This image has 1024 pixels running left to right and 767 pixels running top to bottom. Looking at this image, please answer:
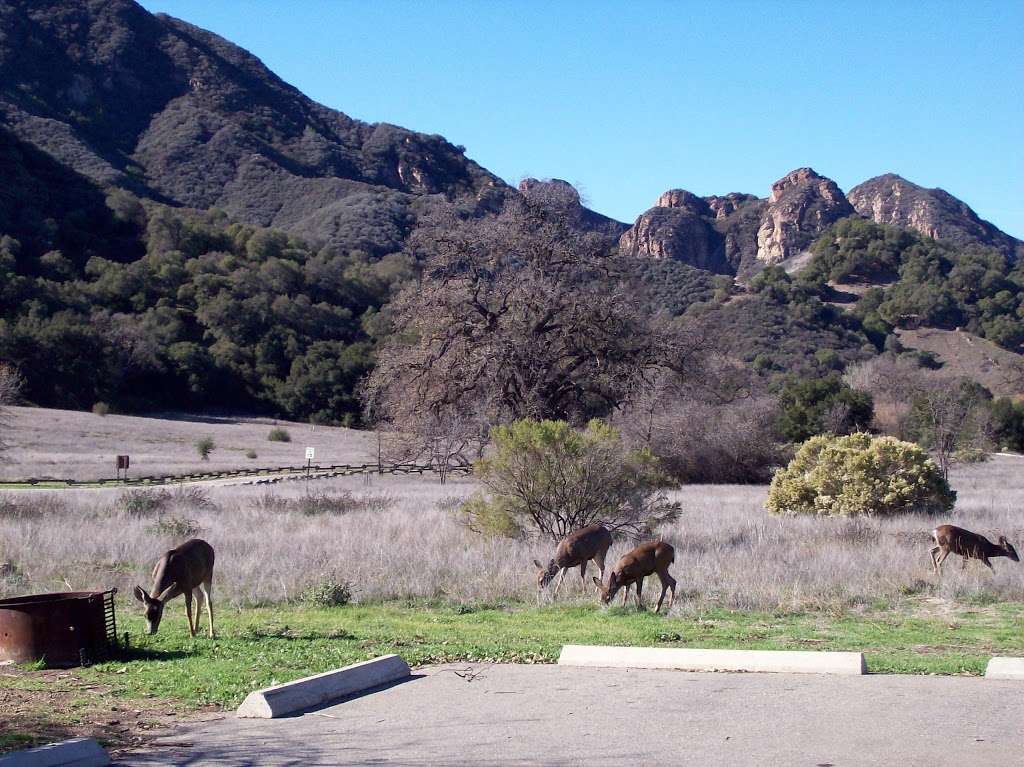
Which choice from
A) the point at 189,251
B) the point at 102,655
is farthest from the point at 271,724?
the point at 189,251

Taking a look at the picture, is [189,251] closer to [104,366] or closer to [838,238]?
[104,366]

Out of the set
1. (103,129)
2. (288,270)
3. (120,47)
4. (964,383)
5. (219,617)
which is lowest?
(219,617)

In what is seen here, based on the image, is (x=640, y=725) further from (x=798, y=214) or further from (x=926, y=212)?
(x=926, y=212)

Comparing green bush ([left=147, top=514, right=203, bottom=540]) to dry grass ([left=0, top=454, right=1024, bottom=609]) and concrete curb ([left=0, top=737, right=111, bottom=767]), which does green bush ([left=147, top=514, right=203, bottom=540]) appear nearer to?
dry grass ([left=0, top=454, right=1024, bottom=609])

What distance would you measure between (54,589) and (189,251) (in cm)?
8014

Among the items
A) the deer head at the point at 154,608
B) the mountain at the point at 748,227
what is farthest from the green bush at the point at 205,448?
the mountain at the point at 748,227

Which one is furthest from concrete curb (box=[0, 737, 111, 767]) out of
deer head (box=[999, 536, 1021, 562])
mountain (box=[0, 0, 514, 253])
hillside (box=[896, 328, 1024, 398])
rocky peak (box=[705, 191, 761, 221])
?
rocky peak (box=[705, 191, 761, 221])

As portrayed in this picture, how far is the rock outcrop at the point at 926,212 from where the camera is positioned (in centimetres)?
13100

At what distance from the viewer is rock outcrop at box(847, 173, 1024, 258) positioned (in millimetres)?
131000

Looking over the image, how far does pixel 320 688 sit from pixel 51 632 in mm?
2847

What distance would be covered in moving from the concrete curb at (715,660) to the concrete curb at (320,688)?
1534 millimetres

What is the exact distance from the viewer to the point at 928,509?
2398cm

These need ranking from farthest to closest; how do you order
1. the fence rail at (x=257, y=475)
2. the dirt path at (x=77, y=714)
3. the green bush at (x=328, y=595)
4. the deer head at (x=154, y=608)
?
1. the fence rail at (x=257, y=475)
2. the green bush at (x=328, y=595)
3. the deer head at (x=154, y=608)
4. the dirt path at (x=77, y=714)

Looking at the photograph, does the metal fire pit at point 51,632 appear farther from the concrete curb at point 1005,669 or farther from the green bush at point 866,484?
the green bush at point 866,484
